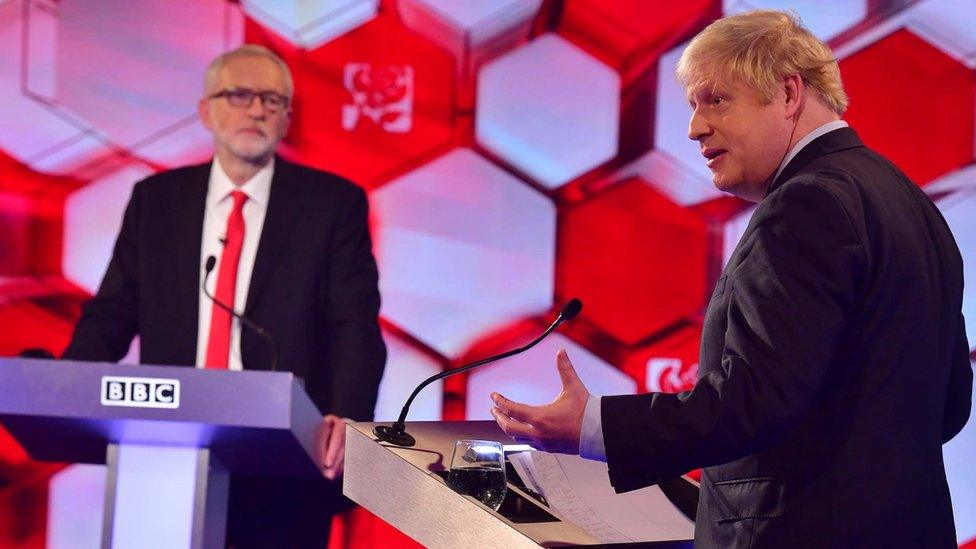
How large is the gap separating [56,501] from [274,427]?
173 cm

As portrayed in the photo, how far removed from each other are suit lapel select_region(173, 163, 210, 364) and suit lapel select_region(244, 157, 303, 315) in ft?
0.45

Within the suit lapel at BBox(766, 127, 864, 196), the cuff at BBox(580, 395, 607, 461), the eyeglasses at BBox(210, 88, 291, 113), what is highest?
the eyeglasses at BBox(210, 88, 291, 113)

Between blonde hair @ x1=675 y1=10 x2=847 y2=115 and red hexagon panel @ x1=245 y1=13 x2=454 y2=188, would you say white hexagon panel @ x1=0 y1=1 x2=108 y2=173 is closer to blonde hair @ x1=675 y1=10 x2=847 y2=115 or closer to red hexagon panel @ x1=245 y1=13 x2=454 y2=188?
red hexagon panel @ x1=245 y1=13 x2=454 y2=188

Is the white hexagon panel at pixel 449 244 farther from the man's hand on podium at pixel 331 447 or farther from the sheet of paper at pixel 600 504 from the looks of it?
the sheet of paper at pixel 600 504

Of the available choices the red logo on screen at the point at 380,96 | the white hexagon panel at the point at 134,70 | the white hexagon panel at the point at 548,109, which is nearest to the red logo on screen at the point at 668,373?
the white hexagon panel at the point at 548,109

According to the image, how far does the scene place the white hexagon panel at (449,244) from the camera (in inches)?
134

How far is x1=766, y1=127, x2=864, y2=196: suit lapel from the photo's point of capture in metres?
1.48

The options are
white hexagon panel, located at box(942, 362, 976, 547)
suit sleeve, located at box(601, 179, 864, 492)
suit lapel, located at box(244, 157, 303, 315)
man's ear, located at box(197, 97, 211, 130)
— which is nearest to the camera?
suit sleeve, located at box(601, 179, 864, 492)

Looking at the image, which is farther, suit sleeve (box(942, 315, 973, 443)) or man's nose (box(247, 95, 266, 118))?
man's nose (box(247, 95, 266, 118))

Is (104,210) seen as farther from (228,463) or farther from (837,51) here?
(837,51)

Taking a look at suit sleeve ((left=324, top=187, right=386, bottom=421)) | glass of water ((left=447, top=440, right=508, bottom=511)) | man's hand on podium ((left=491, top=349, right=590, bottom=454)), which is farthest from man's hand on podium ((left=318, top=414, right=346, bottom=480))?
man's hand on podium ((left=491, top=349, right=590, bottom=454))

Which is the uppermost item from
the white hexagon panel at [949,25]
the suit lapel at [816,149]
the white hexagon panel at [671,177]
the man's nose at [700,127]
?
the white hexagon panel at [949,25]

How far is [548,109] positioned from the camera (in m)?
3.42

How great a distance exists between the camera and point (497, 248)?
134 inches
